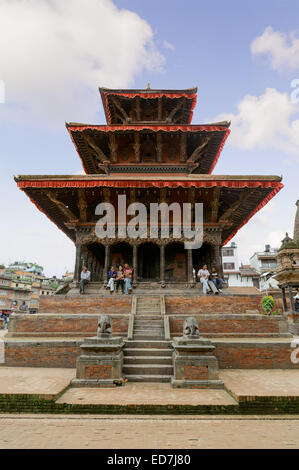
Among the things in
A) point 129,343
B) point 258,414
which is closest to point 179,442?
point 258,414

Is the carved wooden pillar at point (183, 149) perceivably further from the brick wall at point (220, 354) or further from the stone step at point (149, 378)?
the stone step at point (149, 378)

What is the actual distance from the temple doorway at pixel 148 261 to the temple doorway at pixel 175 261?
58 centimetres

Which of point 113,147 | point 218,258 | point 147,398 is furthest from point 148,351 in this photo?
point 113,147

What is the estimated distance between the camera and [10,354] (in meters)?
Answer: 8.16

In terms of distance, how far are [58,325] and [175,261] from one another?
786 cm

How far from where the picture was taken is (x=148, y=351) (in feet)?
25.5

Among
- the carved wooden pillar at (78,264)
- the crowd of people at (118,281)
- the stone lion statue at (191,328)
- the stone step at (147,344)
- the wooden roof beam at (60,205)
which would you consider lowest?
the stone step at (147,344)

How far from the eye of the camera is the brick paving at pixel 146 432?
13.1 feet

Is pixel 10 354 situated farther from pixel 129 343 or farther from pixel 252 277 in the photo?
pixel 252 277

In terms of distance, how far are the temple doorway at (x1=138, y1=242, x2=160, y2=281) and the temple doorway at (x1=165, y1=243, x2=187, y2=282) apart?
58 centimetres

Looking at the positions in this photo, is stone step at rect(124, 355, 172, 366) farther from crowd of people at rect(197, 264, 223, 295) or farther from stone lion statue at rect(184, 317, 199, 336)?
crowd of people at rect(197, 264, 223, 295)

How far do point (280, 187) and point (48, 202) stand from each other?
1058cm

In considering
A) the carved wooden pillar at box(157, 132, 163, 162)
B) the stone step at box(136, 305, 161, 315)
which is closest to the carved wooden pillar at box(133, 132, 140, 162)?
the carved wooden pillar at box(157, 132, 163, 162)

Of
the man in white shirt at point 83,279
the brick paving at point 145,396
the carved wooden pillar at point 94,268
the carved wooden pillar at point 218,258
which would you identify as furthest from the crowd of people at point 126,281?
the brick paving at point 145,396
